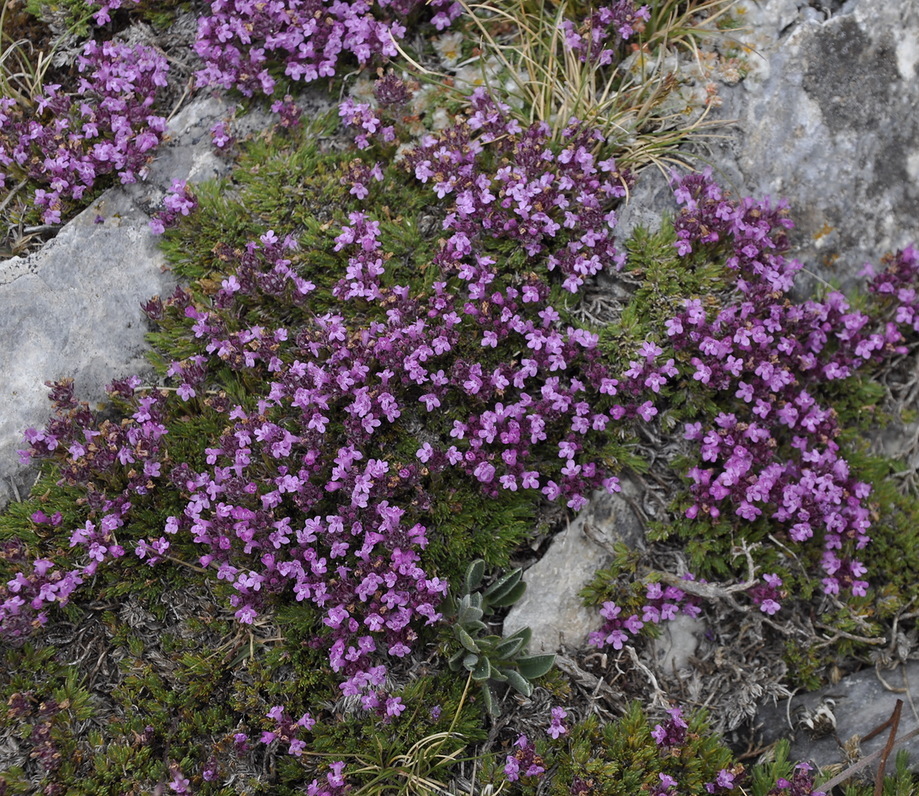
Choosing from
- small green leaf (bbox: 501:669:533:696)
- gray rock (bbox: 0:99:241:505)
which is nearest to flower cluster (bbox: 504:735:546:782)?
small green leaf (bbox: 501:669:533:696)

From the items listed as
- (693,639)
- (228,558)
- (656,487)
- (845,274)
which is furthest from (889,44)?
(228,558)

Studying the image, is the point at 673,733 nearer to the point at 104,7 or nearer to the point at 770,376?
the point at 770,376

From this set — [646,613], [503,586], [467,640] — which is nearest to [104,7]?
[503,586]

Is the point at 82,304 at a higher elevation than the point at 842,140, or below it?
higher

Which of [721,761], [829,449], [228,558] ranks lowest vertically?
[721,761]

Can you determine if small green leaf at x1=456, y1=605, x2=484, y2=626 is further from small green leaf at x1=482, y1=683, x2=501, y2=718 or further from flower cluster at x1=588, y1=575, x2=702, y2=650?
flower cluster at x1=588, y1=575, x2=702, y2=650

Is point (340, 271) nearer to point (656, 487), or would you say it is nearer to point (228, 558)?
point (228, 558)

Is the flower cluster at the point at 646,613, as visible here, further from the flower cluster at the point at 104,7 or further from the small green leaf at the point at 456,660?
the flower cluster at the point at 104,7
